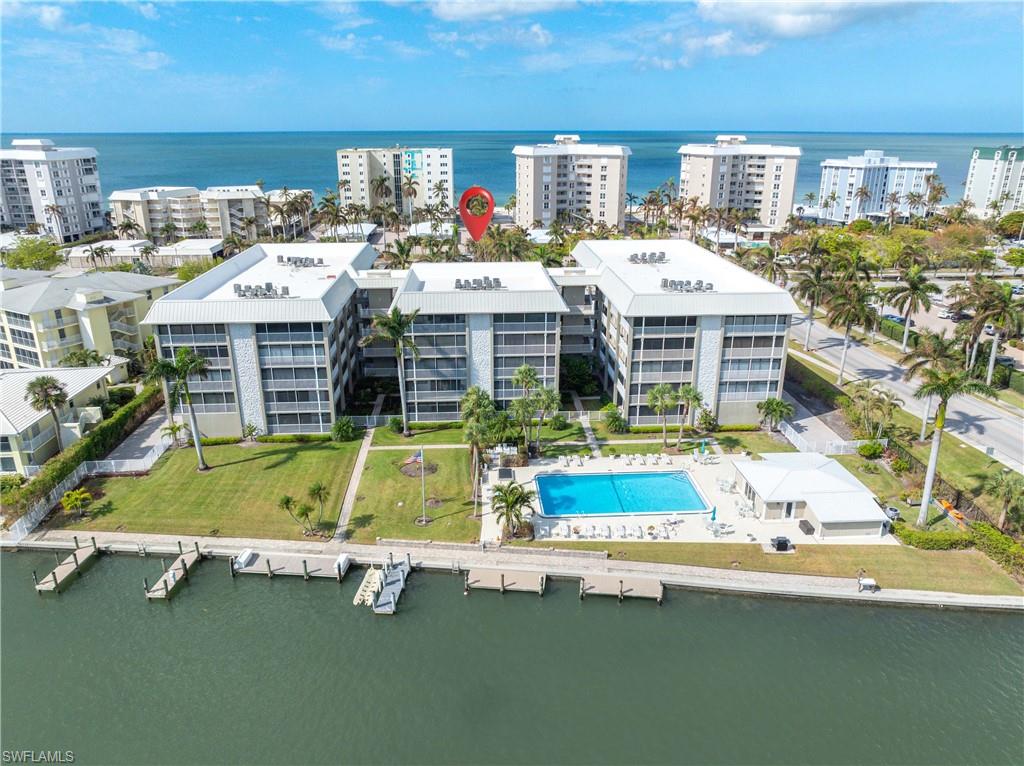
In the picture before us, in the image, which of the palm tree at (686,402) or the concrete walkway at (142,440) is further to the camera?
the concrete walkway at (142,440)

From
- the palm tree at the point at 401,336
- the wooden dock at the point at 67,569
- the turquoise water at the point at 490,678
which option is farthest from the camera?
the palm tree at the point at 401,336

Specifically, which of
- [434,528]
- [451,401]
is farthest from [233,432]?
[434,528]

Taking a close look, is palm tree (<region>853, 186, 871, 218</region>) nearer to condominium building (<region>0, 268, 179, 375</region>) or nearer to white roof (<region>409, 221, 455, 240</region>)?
white roof (<region>409, 221, 455, 240</region>)

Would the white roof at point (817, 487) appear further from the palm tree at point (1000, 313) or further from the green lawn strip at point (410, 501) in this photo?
the palm tree at point (1000, 313)

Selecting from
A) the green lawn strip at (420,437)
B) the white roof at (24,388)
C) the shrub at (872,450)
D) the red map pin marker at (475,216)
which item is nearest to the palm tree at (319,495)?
the green lawn strip at (420,437)

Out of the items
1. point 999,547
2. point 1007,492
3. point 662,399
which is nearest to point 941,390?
point 1007,492

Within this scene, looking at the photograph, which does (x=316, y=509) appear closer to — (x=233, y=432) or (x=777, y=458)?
(x=233, y=432)
